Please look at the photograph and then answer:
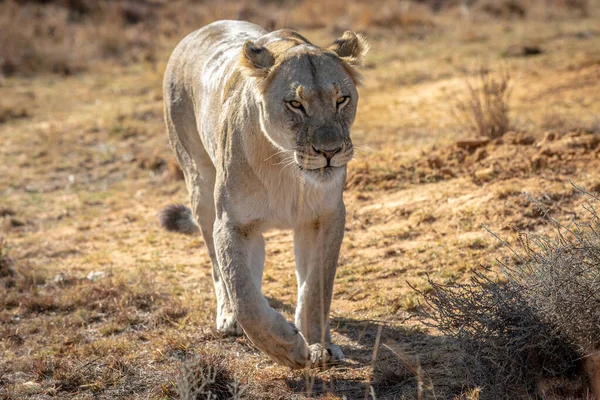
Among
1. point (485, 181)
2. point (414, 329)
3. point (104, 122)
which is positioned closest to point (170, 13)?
point (104, 122)

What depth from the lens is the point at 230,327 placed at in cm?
A: 527

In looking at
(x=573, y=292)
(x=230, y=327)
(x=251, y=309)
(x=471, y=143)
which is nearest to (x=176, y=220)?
(x=230, y=327)

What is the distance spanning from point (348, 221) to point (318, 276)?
2.57 metres

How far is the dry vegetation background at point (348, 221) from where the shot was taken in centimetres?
462

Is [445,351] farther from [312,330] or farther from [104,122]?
[104,122]

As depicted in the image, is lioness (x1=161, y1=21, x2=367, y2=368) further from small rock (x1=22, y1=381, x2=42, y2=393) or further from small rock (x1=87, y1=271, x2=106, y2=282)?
small rock (x1=87, y1=271, x2=106, y2=282)

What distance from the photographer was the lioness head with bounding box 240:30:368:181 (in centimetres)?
409

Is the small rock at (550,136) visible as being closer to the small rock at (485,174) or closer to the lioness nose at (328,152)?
the small rock at (485,174)

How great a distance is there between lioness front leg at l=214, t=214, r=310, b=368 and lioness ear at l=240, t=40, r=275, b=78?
32.8 inches

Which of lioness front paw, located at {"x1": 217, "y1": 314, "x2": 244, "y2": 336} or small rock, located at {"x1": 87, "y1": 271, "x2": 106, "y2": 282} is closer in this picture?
lioness front paw, located at {"x1": 217, "y1": 314, "x2": 244, "y2": 336}

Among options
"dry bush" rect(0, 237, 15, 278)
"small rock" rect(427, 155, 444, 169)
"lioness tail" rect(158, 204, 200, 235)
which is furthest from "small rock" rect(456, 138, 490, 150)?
"dry bush" rect(0, 237, 15, 278)

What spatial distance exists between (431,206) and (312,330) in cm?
264

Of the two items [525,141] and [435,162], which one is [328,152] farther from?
[525,141]

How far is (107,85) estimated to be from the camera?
46.2 feet
